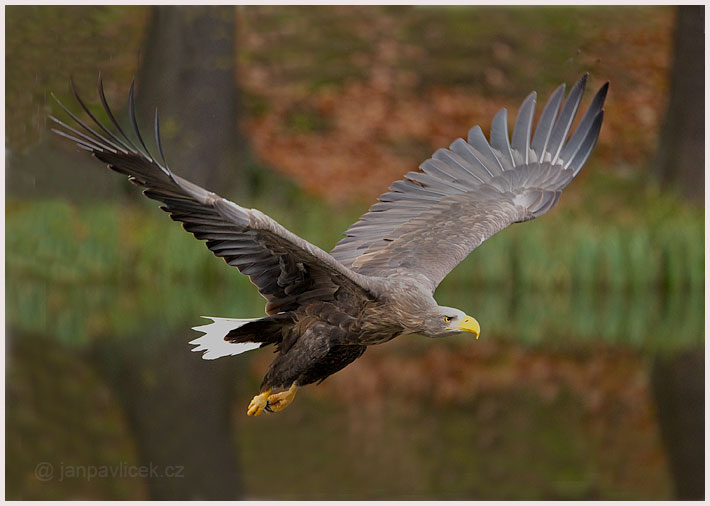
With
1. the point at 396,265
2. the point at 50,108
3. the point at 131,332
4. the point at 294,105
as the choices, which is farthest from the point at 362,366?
the point at 294,105

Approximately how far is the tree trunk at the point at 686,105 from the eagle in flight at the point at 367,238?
632 cm

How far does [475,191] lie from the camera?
6211mm

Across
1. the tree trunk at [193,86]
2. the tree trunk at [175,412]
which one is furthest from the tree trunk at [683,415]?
the tree trunk at [193,86]

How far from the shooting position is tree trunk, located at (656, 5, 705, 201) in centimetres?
1222

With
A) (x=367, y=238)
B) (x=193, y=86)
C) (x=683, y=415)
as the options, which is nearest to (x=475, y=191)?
(x=367, y=238)

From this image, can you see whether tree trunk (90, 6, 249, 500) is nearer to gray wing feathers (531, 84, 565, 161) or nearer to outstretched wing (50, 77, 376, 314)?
outstretched wing (50, 77, 376, 314)

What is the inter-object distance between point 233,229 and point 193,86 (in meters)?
7.97

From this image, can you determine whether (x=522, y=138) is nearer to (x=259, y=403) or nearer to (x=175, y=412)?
(x=259, y=403)

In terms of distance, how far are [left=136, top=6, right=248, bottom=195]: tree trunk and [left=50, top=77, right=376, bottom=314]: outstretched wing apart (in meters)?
7.19

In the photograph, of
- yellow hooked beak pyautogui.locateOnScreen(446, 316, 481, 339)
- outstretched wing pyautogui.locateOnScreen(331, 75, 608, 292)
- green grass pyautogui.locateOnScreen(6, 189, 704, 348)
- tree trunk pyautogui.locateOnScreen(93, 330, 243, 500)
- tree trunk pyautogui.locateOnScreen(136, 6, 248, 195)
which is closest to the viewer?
yellow hooked beak pyautogui.locateOnScreen(446, 316, 481, 339)

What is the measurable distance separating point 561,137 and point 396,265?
152 centimetres

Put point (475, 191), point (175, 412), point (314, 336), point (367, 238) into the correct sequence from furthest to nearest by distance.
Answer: point (175, 412) < point (475, 191) < point (367, 238) < point (314, 336)

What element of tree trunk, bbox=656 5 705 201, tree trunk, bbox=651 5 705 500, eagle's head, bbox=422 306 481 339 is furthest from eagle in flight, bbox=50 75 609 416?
tree trunk, bbox=656 5 705 201

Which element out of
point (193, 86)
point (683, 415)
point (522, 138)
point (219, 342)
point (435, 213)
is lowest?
point (683, 415)
